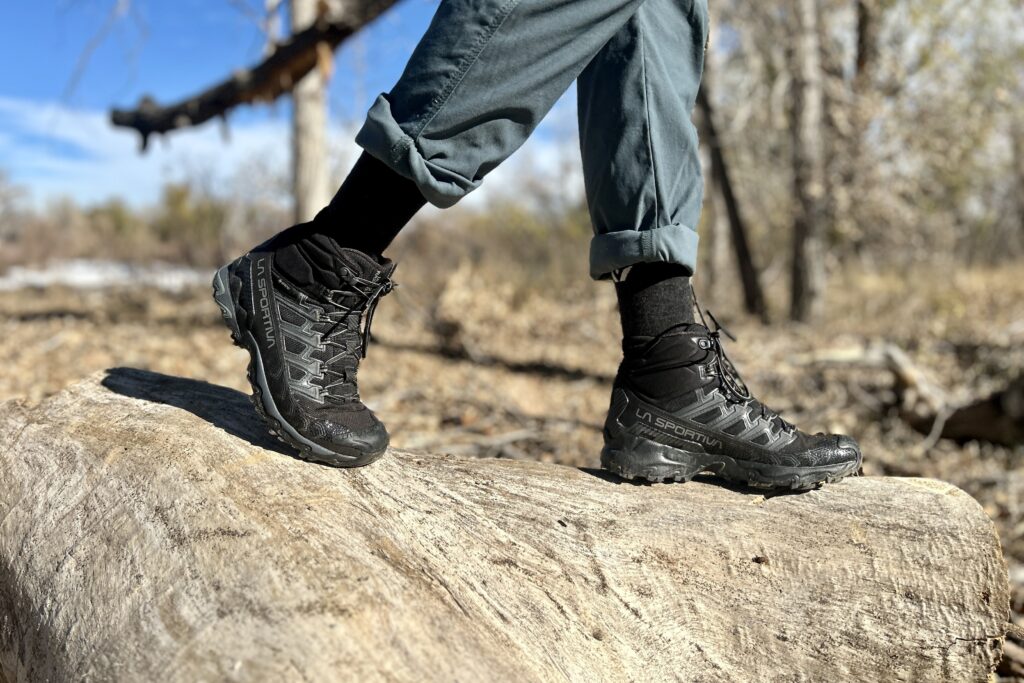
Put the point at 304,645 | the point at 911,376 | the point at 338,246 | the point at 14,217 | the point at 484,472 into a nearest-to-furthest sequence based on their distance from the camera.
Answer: the point at 304,645 < the point at 338,246 < the point at 484,472 < the point at 911,376 < the point at 14,217

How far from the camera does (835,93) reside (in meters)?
8.48

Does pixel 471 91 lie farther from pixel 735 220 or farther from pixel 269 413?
pixel 735 220

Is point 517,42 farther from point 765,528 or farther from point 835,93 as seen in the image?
point 835,93

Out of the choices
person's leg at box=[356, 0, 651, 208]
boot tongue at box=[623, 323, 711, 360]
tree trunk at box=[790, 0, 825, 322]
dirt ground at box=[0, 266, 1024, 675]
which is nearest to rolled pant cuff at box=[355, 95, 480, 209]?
person's leg at box=[356, 0, 651, 208]

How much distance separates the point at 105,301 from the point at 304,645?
9.71 meters

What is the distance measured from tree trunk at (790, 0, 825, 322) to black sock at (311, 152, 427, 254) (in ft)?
Answer: 25.5

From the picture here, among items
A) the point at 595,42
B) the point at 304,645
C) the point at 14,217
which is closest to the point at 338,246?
the point at 595,42

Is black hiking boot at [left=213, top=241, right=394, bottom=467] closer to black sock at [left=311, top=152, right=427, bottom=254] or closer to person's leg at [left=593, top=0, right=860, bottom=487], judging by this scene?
black sock at [left=311, top=152, right=427, bottom=254]

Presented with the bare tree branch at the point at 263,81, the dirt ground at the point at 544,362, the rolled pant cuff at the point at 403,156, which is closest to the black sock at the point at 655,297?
the rolled pant cuff at the point at 403,156

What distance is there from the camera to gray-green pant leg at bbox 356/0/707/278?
4.34 ft

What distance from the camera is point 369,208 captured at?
1.46 m

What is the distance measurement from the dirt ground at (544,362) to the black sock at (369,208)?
1.24 meters

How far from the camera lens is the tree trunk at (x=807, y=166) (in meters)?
8.31

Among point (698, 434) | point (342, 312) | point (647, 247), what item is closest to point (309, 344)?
point (342, 312)
